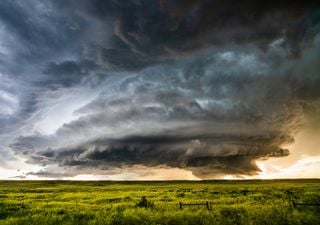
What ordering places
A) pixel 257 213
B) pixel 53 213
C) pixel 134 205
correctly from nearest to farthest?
1. pixel 257 213
2. pixel 53 213
3. pixel 134 205

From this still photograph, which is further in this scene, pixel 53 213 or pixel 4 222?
pixel 53 213

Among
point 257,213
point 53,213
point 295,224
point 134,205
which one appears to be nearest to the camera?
point 295,224

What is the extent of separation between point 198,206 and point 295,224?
1174cm

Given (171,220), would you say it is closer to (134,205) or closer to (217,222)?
(217,222)

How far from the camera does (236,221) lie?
36031mm

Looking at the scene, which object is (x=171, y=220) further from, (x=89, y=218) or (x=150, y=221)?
(x=89, y=218)

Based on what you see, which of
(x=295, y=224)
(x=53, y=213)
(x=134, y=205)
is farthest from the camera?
(x=134, y=205)

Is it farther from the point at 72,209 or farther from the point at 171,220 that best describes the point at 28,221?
the point at 171,220

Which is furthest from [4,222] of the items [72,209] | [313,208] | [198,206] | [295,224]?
[313,208]

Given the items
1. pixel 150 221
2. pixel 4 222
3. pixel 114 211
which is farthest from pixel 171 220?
pixel 4 222

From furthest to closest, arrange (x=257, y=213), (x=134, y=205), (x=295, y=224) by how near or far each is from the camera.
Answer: (x=134, y=205) < (x=257, y=213) < (x=295, y=224)

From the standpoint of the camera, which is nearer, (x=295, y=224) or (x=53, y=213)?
(x=295, y=224)

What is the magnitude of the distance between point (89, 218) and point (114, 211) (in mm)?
3437

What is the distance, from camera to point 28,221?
3741 cm
